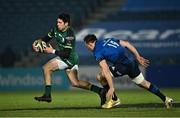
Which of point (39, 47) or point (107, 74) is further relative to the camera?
point (39, 47)

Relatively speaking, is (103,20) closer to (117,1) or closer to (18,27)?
(117,1)

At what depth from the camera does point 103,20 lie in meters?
26.8

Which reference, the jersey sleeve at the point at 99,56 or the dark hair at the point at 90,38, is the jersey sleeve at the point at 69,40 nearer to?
the dark hair at the point at 90,38

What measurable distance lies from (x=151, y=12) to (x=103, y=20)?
215 cm

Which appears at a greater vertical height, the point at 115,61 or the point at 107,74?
the point at 115,61

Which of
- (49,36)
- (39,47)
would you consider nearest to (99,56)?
(39,47)

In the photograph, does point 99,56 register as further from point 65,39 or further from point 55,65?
point 55,65

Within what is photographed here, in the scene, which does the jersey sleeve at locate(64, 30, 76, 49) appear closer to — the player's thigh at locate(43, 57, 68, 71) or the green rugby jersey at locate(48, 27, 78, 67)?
the green rugby jersey at locate(48, 27, 78, 67)

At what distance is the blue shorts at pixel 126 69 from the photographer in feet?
38.9

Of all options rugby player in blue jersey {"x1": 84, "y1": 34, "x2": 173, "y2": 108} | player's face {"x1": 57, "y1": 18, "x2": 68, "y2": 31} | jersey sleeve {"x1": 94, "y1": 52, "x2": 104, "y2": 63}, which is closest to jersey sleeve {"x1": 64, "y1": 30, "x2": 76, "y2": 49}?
player's face {"x1": 57, "y1": 18, "x2": 68, "y2": 31}

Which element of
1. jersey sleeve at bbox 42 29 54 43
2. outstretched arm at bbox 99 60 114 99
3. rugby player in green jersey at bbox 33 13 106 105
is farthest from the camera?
jersey sleeve at bbox 42 29 54 43

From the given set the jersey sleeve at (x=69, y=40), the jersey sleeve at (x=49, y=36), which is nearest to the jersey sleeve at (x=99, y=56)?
the jersey sleeve at (x=69, y=40)

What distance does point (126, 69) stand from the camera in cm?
1184

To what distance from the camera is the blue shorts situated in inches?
466
